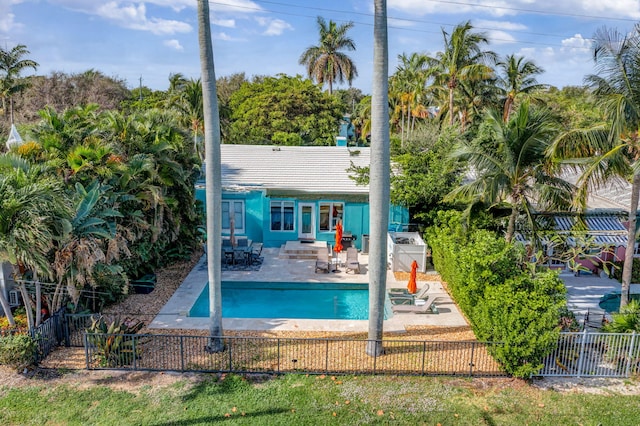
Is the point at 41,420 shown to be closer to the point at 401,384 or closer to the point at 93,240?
the point at 93,240

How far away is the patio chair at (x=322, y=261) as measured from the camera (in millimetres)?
22539

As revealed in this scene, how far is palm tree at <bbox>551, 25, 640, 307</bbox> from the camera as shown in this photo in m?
14.2

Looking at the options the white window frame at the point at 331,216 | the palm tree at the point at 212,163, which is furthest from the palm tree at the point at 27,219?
the white window frame at the point at 331,216

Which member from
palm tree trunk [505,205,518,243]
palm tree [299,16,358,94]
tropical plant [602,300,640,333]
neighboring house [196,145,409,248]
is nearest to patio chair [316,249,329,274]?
neighboring house [196,145,409,248]

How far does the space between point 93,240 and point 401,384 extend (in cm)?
976

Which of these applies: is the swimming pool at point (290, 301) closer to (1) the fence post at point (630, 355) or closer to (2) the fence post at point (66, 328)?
(2) the fence post at point (66, 328)

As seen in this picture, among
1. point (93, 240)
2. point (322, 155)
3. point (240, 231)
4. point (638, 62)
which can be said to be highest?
point (638, 62)

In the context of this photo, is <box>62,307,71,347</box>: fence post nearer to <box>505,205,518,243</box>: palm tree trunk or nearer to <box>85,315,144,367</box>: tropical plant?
<box>85,315,144,367</box>: tropical plant

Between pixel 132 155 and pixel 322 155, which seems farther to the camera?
pixel 322 155

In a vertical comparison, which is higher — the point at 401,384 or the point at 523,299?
the point at 523,299

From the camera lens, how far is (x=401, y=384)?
42.4ft

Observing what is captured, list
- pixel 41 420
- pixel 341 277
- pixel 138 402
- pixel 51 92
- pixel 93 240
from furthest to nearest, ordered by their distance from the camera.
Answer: pixel 51 92, pixel 341 277, pixel 93 240, pixel 138 402, pixel 41 420

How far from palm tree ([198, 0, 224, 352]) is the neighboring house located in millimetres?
11936

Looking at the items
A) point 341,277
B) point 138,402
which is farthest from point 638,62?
point 138,402
